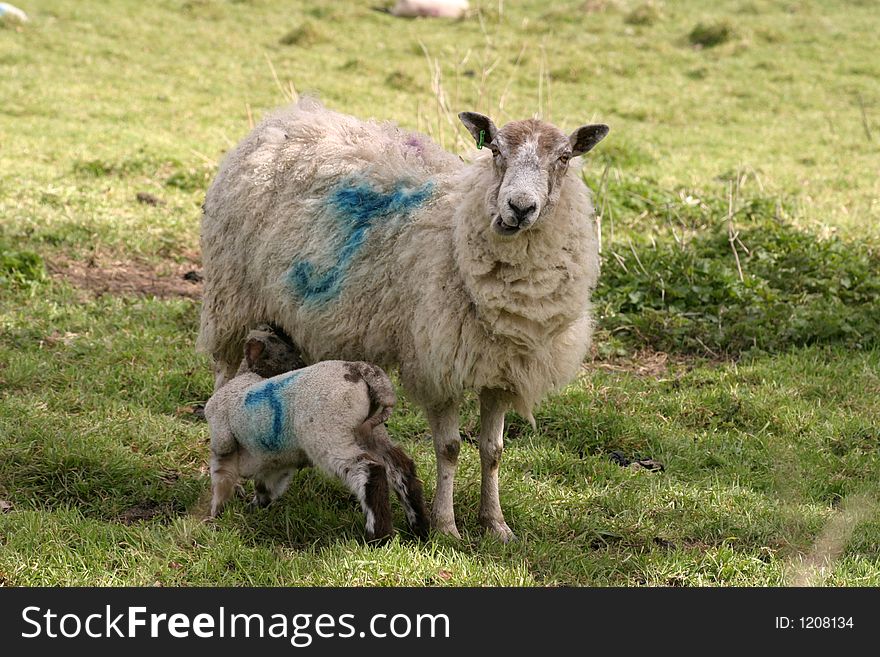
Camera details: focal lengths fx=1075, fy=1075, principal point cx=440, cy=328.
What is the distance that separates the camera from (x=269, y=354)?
4977mm

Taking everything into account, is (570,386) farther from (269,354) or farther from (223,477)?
(223,477)

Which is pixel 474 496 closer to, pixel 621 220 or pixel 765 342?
pixel 765 342

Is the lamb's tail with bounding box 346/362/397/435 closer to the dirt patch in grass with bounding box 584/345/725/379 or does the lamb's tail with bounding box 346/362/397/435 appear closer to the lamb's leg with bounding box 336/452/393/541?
the lamb's leg with bounding box 336/452/393/541

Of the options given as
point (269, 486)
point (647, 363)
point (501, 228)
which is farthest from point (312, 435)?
point (647, 363)

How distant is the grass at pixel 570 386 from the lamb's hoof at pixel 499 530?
0.25 ft

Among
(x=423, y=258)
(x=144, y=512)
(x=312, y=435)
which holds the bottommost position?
(x=144, y=512)

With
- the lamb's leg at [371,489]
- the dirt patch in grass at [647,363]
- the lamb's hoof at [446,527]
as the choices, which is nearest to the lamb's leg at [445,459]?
the lamb's hoof at [446,527]

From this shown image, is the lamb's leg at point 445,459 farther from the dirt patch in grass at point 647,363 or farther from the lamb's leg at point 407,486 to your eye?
the dirt patch in grass at point 647,363

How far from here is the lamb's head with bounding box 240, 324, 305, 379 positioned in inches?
193

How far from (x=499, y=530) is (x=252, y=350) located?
138 cm

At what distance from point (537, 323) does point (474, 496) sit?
1081 millimetres

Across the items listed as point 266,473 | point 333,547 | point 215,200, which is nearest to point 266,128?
point 215,200

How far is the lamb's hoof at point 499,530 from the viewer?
459 centimetres

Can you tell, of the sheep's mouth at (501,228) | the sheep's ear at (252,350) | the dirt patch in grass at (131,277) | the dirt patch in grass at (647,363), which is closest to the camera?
the sheep's mouth at (501,228)
